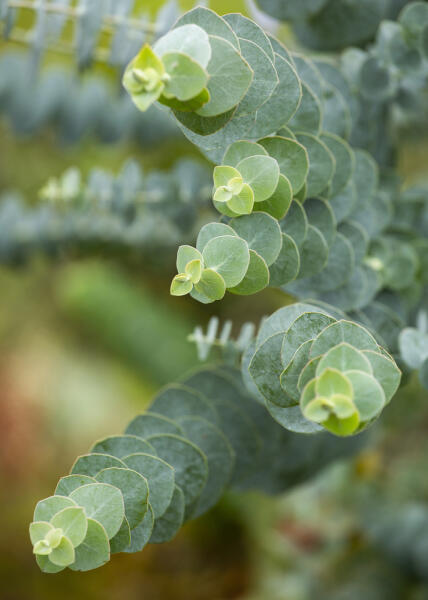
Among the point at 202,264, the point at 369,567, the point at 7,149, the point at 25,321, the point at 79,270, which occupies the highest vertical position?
the point at 202,264

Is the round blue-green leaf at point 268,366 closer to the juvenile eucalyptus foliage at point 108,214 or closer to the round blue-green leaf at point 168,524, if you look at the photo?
the round blue-green leaf at point 168,524

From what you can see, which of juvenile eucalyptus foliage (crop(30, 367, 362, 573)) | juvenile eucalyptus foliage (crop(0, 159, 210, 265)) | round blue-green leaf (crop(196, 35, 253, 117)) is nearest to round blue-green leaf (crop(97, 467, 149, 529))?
juvenile eucalyptus foliage (crop(30, 367, 362, 573))

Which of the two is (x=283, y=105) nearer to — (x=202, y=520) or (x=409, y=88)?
(x=409, y=88)

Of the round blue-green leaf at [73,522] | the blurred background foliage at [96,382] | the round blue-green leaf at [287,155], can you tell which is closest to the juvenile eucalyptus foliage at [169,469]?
the round blue-green leaf at [73,522]

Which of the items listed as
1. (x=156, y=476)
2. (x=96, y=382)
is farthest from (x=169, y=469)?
(x=96, y=382)

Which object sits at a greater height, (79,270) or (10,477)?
(79,270)

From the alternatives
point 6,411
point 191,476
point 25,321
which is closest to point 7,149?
point 25,321

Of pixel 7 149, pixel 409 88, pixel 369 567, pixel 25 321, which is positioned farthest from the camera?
pixel 25 321
